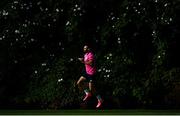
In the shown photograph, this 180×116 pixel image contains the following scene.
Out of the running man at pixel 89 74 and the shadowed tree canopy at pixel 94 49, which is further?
the running man at pixel 89 74

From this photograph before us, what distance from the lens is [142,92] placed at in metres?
18.8

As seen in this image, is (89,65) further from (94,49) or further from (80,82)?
(94,49)

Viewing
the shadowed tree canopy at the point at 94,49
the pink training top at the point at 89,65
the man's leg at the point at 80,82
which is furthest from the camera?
the man's leg at the point at 80,82

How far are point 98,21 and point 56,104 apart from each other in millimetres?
2775

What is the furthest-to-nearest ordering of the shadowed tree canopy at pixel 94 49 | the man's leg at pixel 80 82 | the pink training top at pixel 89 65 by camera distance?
the man's leg at pixel 80 82
the pink training top at pixel 89 65
the shadowed tree canopy at pixel 94 49

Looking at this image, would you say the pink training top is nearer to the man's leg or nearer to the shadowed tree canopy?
the man's leg

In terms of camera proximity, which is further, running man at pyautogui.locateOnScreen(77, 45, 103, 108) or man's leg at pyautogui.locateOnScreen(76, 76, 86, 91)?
man's leg at pyautogui.locateOnScreen(76, 76, 86, 91)

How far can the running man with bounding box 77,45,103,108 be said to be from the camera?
18891mm

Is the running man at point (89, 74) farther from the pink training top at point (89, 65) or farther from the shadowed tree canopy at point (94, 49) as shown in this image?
the shadowed tree canopy at point (94, 49)

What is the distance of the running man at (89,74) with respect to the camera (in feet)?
62.0

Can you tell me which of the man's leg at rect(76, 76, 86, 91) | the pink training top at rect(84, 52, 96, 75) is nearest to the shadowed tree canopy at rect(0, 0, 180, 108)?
the man's leg at rect(76, 76, 86, 91)

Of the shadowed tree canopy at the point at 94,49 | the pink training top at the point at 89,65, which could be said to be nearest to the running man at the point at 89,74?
the pink training top at the point at 89,65

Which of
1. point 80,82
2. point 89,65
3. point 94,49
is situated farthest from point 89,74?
point 94,49

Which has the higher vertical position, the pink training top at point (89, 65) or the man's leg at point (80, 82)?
the pink training top at point (89, 65)
